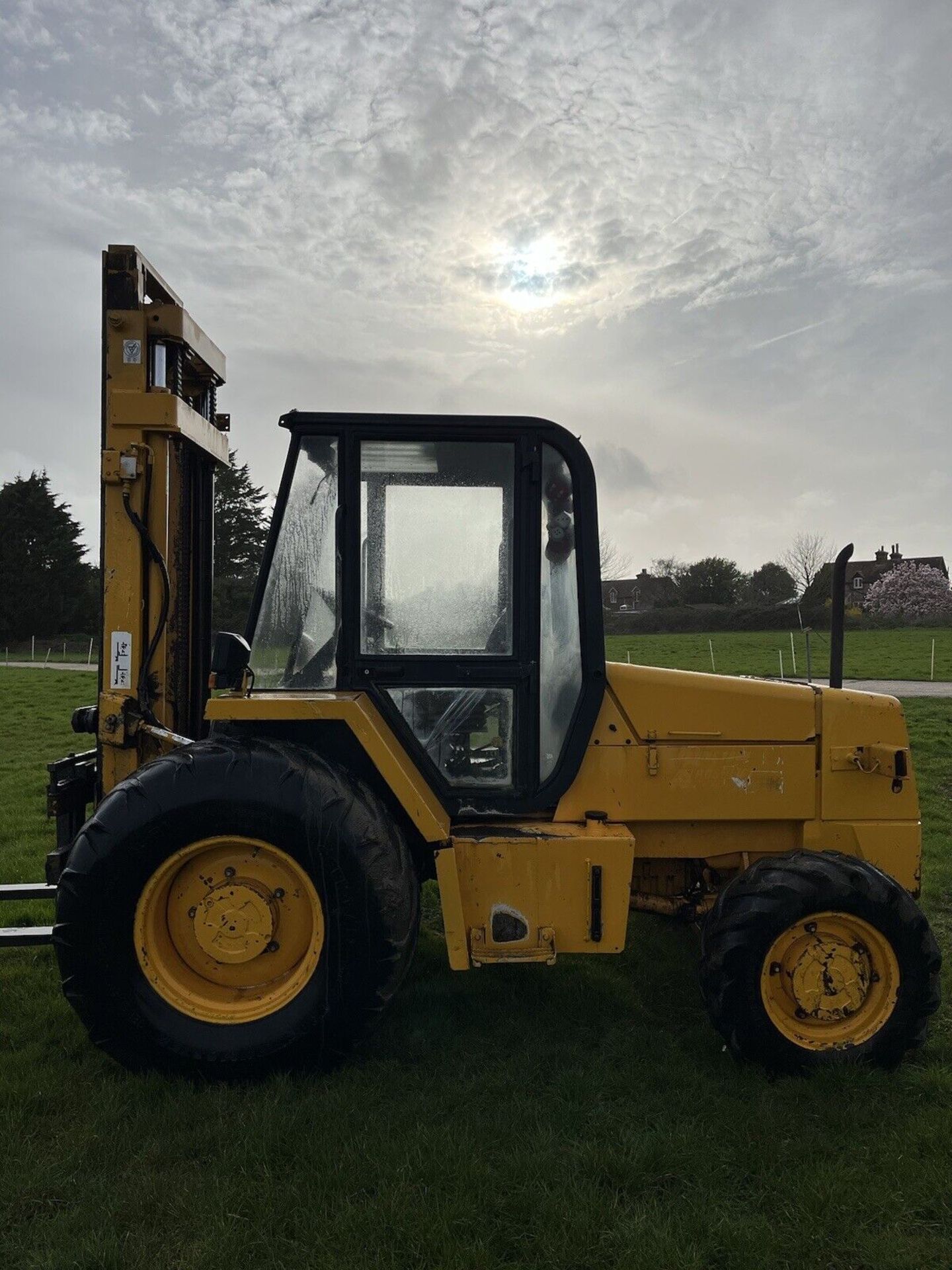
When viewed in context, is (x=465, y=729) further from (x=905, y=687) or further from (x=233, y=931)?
(x=905, y=687)

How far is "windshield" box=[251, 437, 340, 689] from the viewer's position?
3836 millimetres

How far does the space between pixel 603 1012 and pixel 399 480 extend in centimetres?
271

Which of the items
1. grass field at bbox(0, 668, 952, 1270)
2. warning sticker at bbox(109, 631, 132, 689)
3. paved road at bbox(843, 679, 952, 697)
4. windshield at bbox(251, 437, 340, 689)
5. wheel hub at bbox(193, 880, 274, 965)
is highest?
windshield at bbox(251, 437, 340, 689)

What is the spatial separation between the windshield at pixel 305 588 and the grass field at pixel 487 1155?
66.4 inches

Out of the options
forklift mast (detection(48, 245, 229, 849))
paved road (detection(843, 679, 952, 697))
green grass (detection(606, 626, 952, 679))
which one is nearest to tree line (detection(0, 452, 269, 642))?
green grass (detection(606, 626, 952, 679))

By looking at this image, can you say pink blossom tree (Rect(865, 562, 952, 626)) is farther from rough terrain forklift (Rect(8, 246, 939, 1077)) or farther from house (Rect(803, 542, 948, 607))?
rough terrain forklift (Rect(8, 246, 939, 1077))

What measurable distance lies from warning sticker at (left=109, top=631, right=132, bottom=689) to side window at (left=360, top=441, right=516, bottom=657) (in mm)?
1213

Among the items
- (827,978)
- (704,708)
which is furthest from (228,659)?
(827,978)

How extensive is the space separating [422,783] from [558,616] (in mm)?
927

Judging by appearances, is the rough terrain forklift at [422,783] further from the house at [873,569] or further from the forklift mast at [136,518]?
the house at [873,569]

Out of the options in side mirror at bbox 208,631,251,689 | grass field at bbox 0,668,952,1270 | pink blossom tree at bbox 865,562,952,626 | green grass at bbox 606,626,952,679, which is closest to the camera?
grass field at bbox 0,668,952,1270

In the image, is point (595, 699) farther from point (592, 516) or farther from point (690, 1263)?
point (690, 1263)

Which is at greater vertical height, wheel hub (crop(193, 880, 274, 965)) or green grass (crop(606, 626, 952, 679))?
green grass (crop(606, 626, 952, 679))

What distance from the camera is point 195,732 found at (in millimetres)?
4668
